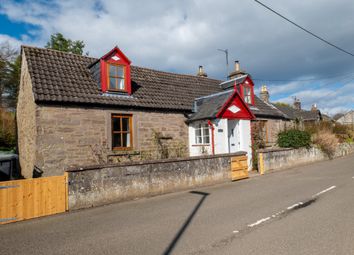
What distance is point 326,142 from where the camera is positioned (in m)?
19.6

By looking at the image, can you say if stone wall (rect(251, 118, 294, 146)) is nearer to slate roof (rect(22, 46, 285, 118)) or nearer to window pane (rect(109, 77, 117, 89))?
slate roof (rect(22, 46, 285, 118))

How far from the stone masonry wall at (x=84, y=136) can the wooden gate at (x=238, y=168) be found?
384cm

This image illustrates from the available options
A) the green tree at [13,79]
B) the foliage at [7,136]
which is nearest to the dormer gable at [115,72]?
the foliage at [7,136]

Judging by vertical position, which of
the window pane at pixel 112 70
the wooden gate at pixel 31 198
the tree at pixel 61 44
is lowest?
the wooden gate at pixel 31 198

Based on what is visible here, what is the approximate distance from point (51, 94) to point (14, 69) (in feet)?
89.7

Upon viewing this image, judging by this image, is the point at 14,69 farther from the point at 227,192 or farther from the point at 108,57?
the point at 227,192

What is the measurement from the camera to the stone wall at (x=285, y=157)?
14.1 m

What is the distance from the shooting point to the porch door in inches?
591

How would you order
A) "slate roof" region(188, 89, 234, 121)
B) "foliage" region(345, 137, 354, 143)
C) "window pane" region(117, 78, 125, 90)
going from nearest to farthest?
"window pane" region(117, 78, 125, 90) < "slate roof" region(188, 89, 234, 121) < "foliage" region(345, 137, 354, 143)

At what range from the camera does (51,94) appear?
437 inches

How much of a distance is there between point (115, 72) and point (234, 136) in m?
7.62

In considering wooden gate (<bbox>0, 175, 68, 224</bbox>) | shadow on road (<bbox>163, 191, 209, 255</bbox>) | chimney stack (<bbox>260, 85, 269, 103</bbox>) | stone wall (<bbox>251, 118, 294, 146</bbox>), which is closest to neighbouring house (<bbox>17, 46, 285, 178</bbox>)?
wooden gate (<bbox>0, 175, 68, 224</bbox>)

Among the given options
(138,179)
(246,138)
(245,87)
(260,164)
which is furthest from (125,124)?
(245,87)

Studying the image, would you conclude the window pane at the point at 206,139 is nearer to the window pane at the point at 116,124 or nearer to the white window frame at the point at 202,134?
the white window frame at the point at 202,134
